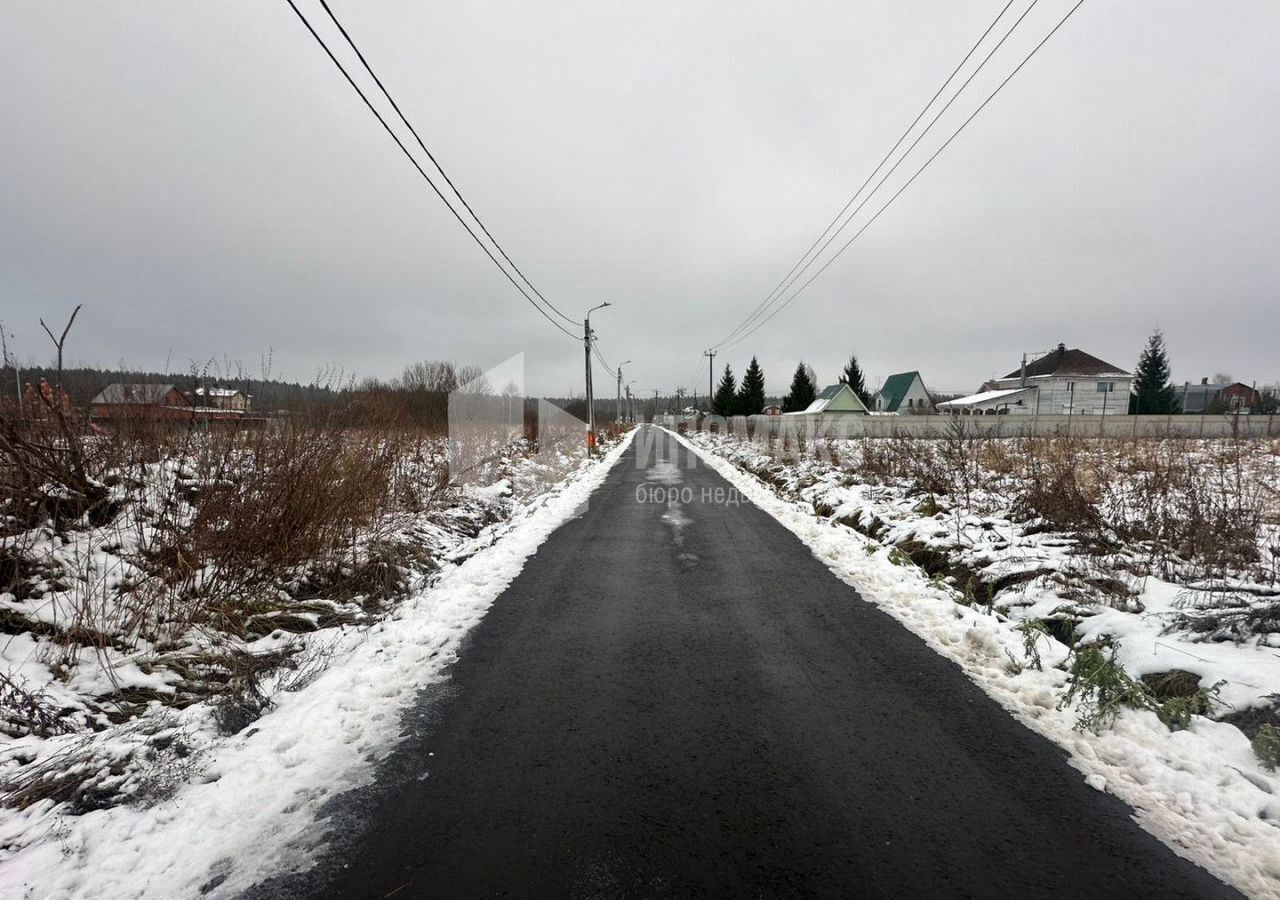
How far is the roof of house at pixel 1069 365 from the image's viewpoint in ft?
163

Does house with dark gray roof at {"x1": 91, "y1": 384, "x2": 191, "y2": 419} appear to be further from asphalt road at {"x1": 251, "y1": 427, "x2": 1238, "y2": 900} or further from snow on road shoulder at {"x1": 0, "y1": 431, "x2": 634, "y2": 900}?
asphalt road at {"x1": 251, "y1": 427, "x2": 1238, "y2": 900}

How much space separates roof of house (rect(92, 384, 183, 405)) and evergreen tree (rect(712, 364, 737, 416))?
191ft

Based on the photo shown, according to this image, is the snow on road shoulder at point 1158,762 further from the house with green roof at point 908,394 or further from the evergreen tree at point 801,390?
the house with green roof at point 908,394

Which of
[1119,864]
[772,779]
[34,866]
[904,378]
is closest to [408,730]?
[34,866]

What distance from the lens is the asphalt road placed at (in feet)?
7.29

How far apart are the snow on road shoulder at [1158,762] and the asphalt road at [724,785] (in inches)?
5.3

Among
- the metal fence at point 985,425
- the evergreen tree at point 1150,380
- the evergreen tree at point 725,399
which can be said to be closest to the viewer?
the metal fence at point 985,425

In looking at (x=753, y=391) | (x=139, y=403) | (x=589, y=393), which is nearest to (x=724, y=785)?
(x=139, y=403)

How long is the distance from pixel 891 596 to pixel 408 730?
15.6 ft

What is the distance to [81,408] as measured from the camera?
4.98m

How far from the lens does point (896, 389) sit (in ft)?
238

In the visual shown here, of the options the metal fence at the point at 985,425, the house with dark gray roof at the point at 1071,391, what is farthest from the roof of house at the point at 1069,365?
the metal fence at the point at 985,425

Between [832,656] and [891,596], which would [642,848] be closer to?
[832,656]

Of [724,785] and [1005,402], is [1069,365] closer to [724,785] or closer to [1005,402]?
[1005,402]
